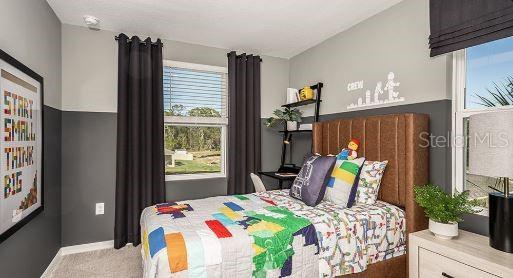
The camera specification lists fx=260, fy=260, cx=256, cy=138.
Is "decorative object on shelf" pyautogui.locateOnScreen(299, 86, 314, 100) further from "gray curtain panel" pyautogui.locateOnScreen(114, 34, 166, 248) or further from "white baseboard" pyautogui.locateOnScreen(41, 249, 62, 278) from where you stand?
"white baseboard" pyautogui.locateOnScreen(41, 249, 62, 278)

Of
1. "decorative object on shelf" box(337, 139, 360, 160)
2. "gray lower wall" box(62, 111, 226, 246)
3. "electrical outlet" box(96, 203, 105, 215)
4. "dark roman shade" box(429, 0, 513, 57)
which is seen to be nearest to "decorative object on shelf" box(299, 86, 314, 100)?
"decorative object on shelf" box(337, 139, 360, 160)

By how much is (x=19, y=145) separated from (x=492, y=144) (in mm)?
3035

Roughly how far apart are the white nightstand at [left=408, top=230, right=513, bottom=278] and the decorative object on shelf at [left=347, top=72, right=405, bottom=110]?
1.23 metres

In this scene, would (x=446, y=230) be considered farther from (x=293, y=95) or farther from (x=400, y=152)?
(x=293, y=95)

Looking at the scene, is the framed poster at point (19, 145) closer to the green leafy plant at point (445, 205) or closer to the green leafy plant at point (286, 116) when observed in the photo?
the green leafy plant at point (286, 116)

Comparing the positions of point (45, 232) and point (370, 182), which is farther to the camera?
point (45, 232)

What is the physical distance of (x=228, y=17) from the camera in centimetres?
278

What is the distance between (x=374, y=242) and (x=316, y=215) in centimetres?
48

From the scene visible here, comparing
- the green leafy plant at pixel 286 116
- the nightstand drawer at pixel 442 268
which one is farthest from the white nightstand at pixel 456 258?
the green leafy plant at pixel 286 116

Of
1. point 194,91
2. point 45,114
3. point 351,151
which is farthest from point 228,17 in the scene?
point 45,114

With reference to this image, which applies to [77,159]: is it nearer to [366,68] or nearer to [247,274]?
[247,274]

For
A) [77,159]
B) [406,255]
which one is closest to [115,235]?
[77,159]

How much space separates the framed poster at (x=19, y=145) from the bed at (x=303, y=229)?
85 centimetres

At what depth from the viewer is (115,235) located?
9.84 feet
